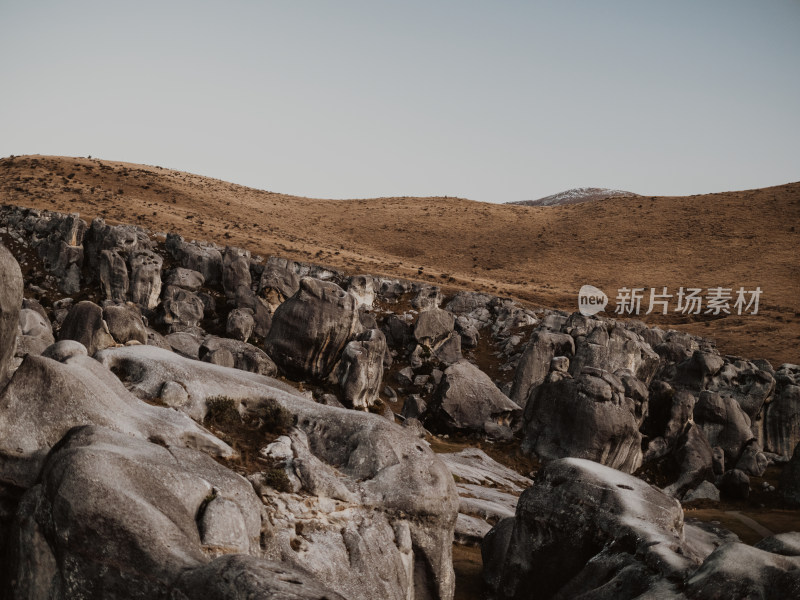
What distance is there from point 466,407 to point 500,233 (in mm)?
93911

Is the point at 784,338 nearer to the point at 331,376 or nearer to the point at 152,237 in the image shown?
the point at 331,376

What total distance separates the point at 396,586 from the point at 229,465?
206 inches

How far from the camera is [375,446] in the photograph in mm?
19406

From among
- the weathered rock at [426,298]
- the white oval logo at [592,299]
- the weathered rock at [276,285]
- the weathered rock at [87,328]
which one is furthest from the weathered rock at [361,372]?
the white oval logo at [592,299]

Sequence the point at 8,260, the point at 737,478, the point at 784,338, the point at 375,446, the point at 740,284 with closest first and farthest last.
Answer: the point at 8,260 < the point at 375,446 < the point at 737,478 < the point at 784,338 < the point at 740,284

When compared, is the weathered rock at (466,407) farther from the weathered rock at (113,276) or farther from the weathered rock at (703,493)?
the weathered rock at (113,276)

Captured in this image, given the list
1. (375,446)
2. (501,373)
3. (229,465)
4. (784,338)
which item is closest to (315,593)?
(229,465)

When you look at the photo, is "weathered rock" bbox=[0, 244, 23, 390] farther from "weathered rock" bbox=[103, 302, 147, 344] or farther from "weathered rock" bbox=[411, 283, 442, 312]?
"weathered rock" bbox=[411, 283, 442, 312]

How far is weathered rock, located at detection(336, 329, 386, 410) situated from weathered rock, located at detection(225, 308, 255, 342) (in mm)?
12012

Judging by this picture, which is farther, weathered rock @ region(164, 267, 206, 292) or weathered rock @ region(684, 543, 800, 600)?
weathered rock @ region(164, 267, 206, 292)

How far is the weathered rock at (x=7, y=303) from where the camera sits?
→ 46.3 feet

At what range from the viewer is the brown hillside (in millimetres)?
95500

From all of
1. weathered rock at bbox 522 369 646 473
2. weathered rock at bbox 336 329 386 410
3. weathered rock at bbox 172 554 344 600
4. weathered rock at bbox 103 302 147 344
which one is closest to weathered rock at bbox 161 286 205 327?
weathered rock at bbox 103 302 147 344

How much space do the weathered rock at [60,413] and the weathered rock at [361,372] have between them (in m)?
29.5
